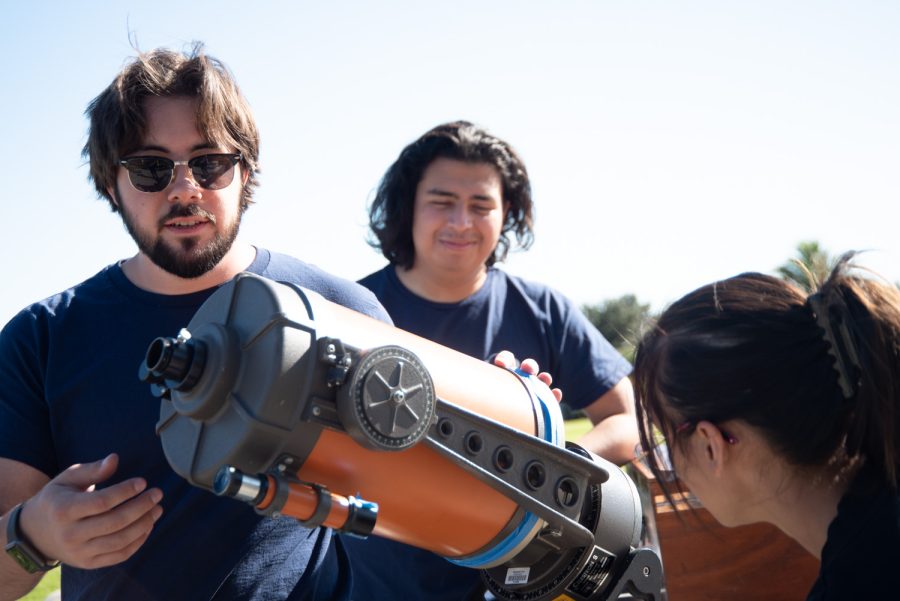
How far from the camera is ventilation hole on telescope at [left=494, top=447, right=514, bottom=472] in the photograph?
2.17 meters

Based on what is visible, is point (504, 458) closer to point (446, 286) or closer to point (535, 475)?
point (535, 475)

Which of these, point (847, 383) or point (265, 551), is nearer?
point (847, 383)

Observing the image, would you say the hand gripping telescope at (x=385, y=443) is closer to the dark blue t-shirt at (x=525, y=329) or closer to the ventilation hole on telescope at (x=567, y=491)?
the ventilation hole on telescope at (x=567, y=491)

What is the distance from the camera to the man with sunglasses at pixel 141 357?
2.62 metres

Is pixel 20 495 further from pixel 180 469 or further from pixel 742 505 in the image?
pixel 742 505

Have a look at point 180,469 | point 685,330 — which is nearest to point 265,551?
point 180,469

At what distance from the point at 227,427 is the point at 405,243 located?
280cm

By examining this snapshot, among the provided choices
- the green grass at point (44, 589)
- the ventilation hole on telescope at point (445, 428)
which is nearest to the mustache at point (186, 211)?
the ventilation hole on telescope at point (445, 428)

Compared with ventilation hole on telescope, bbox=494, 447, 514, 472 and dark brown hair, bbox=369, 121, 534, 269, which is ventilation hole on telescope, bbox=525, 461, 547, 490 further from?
dark brown hair, bbox=369, 121, 534, 269

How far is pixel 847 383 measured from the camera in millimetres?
2312

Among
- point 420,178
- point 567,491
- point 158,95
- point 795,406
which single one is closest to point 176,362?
point 567,491

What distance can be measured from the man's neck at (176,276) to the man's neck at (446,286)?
1.38 m

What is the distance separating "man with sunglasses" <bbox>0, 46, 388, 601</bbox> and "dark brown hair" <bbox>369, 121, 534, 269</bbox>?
1627 mm

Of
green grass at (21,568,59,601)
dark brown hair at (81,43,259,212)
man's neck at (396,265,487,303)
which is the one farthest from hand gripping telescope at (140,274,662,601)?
green grass at (21,568,59,601)
